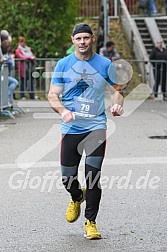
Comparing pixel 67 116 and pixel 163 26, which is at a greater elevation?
pixel 67 116

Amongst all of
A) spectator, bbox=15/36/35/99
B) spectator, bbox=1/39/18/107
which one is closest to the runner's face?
spectator, bbox=1/39/18/107

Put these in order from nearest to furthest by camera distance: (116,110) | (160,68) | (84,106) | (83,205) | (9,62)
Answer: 1. (116,110)
2. (84,106)
3. (83,205)
4. (9,62)
5. (160,68)

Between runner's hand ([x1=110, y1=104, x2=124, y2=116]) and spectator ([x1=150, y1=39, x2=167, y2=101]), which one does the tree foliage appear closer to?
spectator ([x1=150, y1=39, x2=167, y2=101])

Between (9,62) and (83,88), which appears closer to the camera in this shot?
(83,88)

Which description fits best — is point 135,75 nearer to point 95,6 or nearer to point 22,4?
point 22,4

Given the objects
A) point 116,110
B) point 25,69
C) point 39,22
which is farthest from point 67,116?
point 39,22

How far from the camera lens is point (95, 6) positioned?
31.5 metres

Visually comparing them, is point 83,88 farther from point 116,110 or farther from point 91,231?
point 91,231

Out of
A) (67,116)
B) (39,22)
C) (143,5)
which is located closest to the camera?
(67,116)

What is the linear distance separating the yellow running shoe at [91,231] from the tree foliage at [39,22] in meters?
19.2

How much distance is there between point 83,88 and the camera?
6.90m

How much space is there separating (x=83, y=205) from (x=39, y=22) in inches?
720

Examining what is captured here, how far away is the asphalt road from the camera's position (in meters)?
6.74

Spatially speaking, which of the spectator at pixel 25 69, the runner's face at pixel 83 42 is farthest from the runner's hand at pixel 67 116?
the spectator at pixel 25 69
